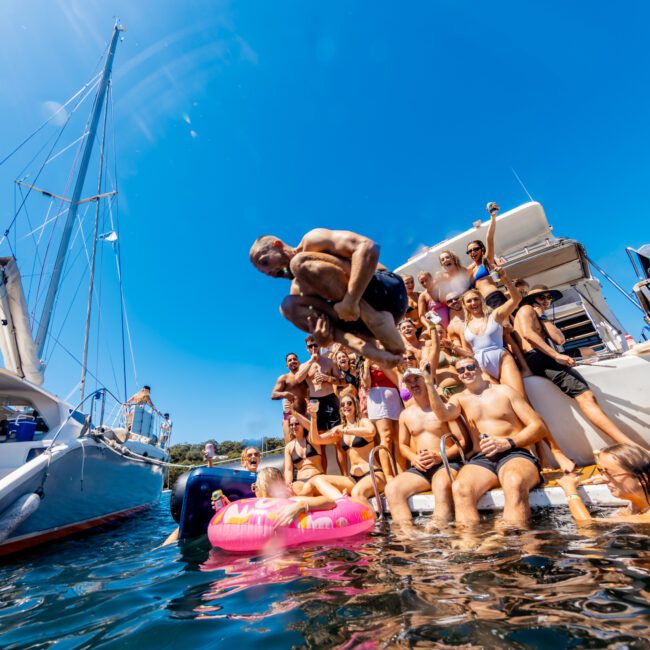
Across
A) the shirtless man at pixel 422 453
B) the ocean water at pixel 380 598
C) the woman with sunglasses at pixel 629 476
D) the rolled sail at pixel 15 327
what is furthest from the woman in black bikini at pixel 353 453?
the rolled sail at pixel 15 327

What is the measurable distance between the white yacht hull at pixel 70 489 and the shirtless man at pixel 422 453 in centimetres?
635

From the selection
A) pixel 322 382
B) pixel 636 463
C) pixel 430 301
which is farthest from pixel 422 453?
pixel 430 301

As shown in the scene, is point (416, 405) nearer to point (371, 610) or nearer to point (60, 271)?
point (371, 610)

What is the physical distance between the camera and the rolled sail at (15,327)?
369 inches

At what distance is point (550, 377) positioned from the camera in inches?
199

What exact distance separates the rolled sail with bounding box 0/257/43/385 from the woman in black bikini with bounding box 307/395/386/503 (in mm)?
9029

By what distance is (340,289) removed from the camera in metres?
3.26

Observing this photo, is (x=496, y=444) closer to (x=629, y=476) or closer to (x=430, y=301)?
(x=629, y=476)

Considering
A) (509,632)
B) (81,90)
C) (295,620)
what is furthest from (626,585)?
(81,90)

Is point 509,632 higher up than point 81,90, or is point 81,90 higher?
point 81,90

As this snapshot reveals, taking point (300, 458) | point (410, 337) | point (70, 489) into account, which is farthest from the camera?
point (70, 489)

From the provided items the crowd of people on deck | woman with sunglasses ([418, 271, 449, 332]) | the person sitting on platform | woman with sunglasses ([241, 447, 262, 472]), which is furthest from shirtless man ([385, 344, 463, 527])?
woman with sunglasses ([241, 447, 262, 472])

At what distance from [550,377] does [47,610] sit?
6351mm

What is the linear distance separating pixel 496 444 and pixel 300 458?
3409 mm
